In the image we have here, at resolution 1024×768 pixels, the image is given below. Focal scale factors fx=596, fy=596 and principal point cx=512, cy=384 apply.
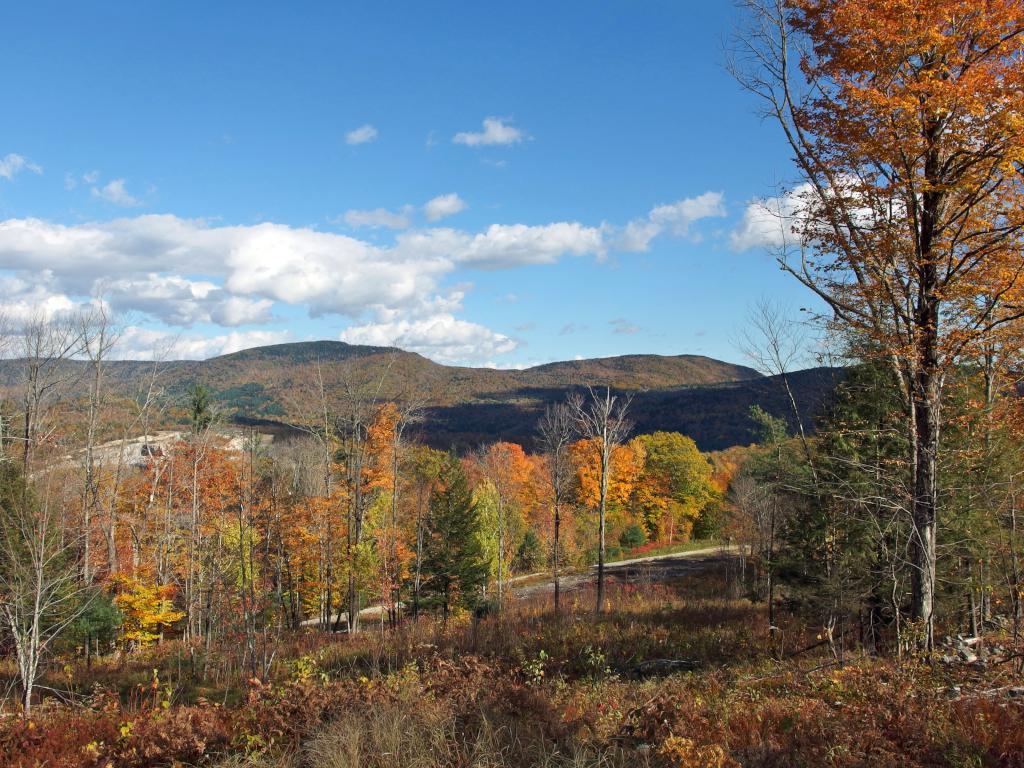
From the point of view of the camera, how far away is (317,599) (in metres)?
27.3

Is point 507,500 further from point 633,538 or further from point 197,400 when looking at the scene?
point 197,400

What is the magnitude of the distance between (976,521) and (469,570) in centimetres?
1980

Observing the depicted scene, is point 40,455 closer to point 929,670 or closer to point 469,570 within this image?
point 469,570

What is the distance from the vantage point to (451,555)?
2731 centimetres

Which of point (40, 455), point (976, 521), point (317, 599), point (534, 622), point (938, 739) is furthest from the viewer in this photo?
point (317, 599)

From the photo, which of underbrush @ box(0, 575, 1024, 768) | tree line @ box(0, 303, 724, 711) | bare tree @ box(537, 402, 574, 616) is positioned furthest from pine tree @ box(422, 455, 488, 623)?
underbrush @ box(0, 575, 1024, 768)

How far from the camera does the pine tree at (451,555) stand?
2716 cm

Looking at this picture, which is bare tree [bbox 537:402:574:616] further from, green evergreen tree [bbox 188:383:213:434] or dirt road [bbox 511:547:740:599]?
green evergreen tree [bbox 188:383:213:434]

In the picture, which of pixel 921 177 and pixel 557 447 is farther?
pixel 557 447

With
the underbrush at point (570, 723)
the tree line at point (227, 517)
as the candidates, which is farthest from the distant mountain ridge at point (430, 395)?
the underbrush at point (570, 723)

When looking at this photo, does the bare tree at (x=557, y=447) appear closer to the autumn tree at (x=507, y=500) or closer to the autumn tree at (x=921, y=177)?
the autumn tree at (x=507, y=500)

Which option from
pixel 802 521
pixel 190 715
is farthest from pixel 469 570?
pixel 190 715

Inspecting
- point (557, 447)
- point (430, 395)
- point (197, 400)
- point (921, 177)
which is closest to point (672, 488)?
point (557, 447)

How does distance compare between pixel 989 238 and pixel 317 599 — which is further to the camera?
pixel 317 599
